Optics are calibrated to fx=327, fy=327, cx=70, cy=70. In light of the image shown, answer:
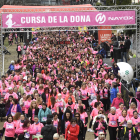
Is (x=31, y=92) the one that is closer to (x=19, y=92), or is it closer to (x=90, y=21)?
(x=19, y=92)

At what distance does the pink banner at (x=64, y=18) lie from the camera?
17.5 m

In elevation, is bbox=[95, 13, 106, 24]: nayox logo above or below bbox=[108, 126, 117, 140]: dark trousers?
above

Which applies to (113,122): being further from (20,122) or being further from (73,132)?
(20,122)

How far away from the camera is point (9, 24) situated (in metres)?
17.5

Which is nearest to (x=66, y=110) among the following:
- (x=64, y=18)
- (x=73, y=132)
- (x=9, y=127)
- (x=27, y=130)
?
(x=73, y=132)

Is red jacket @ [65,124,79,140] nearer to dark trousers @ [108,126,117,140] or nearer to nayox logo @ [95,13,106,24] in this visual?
dark trousers @ [108,126,117,140]

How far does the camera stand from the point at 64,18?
57.5 feet

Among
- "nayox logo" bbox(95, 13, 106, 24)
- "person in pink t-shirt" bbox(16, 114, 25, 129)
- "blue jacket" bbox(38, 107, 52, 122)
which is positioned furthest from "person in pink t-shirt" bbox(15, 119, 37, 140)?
"nayox logo" bbox(95, 13, 106, 24)

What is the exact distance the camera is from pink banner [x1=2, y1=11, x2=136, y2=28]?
17.5m

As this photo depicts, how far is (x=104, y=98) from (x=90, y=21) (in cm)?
525

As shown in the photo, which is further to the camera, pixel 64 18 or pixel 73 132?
pixel 64 18

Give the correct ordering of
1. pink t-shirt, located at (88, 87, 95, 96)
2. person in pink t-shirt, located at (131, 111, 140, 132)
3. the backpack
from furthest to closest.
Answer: pink t-shirt, located at (88, 87, 95, 96) → person in pink t-shirt, located at (131, 111, 140, 132) → the backpack

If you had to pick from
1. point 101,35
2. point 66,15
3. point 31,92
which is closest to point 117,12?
point 66,15

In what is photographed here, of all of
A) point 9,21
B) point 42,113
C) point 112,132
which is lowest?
point 112,132
